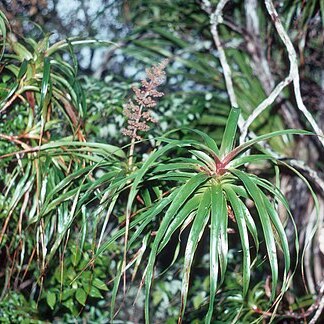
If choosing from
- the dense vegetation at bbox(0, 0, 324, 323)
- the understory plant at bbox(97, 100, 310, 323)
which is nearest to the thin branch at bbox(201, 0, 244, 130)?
the dense vegetation at bbox(0, 0, 324, 323)

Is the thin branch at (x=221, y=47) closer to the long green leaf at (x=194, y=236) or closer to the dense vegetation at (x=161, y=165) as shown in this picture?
the dense vegetation at (x=161, y=165)

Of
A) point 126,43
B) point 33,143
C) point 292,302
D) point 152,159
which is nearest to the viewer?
point 152,159

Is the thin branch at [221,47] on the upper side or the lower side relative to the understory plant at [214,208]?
upper

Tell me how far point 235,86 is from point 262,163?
0.30 m

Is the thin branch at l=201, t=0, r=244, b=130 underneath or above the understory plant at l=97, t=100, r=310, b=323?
above

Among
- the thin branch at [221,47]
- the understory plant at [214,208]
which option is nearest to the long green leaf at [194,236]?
the understory plant at [214,208]

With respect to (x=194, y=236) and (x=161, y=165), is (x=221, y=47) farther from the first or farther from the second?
Answer: (x=194, y=236)

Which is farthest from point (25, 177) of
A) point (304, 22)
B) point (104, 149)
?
point (304, 22)

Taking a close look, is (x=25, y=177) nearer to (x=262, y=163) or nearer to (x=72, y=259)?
(x=72, y=259)

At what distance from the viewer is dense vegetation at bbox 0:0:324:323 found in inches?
38.2

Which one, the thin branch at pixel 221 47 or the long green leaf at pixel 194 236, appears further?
the thin branch at pixel 221 47

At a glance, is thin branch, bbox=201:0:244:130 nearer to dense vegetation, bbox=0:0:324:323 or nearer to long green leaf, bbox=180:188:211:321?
dense vegetation, bbox=0:0:324:323

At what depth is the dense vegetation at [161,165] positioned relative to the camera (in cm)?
97

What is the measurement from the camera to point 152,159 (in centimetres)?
93
